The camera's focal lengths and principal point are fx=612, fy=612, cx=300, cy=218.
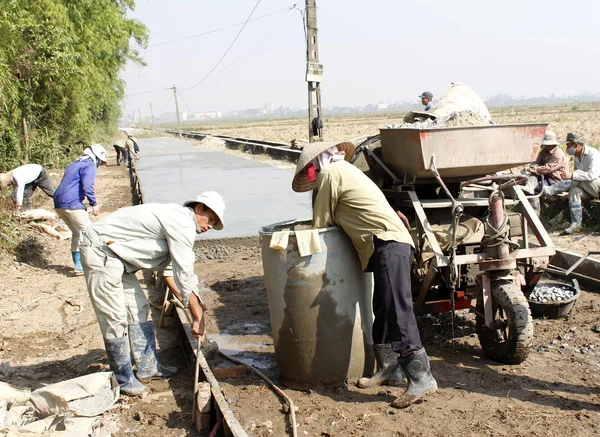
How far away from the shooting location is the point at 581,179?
8969mm

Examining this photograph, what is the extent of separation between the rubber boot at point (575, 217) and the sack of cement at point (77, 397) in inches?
281

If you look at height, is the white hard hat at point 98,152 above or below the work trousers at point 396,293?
above

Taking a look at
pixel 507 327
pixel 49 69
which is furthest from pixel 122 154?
pixel 507 327

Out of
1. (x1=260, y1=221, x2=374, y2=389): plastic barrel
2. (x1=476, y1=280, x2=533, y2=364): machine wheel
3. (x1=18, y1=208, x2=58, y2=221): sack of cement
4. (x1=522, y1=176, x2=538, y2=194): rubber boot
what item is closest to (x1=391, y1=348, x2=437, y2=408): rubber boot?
(x1=260, y1=221, x2=374, y2=389): plastic barrel

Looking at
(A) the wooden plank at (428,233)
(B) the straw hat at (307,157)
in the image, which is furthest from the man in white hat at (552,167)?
(B) the straw hat at (307,157)

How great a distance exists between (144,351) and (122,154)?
83.7 ft

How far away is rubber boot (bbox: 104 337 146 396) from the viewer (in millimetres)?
4566

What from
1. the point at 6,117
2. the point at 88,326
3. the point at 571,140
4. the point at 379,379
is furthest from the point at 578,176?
the point at 6,117

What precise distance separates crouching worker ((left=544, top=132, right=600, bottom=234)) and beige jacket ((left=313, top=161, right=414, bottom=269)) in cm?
580

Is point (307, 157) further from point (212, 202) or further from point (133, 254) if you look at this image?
point (133, 254)

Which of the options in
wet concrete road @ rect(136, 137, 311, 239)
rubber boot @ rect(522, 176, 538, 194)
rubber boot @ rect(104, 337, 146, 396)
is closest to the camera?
rubber boot @ rect(104, 337, 146, 396)

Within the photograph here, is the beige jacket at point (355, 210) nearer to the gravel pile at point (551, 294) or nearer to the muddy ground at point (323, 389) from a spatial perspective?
the muddy ground at point (323, 389)

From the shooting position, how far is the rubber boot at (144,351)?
4.82 metres

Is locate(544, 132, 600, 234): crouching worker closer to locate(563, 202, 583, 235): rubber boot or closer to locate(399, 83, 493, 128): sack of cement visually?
locate(563, 202, 583, 235): rubber boot
